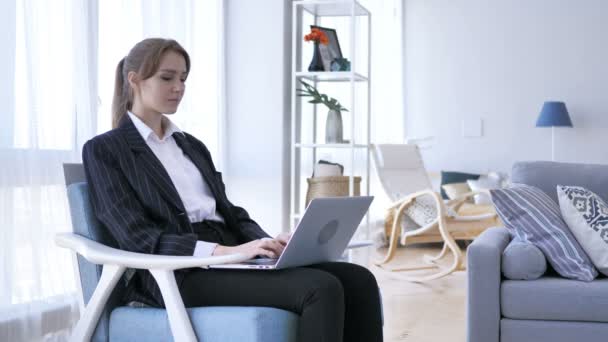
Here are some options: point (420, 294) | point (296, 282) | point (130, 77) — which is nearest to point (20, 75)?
point (130, 77)

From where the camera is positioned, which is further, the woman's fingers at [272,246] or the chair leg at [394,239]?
the chair leg at [394,239]

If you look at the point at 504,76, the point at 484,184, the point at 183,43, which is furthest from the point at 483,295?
the point at 504,76

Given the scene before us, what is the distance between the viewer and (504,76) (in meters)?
7.77

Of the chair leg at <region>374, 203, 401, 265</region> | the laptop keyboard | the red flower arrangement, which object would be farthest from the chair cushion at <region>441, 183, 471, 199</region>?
the laptop keyboard

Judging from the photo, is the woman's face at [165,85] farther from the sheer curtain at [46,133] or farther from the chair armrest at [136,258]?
the sheer curtain at [46,133]

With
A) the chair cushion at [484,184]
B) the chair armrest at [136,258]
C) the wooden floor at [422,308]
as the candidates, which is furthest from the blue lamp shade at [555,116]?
the chair armrest at [136,258]

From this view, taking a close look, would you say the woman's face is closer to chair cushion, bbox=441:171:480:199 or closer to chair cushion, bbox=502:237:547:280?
chair cushion, bbox=502:237:547:280

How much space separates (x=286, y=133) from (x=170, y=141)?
89.2 inches

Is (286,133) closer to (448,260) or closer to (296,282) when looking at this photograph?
(448,260)

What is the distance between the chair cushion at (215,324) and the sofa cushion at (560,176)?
5.41 ft

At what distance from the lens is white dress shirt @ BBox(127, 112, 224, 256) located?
7.78 feet

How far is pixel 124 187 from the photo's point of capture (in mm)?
2207

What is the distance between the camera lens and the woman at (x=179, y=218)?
81.7 inches

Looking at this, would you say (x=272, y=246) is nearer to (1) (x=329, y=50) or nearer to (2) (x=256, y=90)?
(2) (x=256, y=90)
